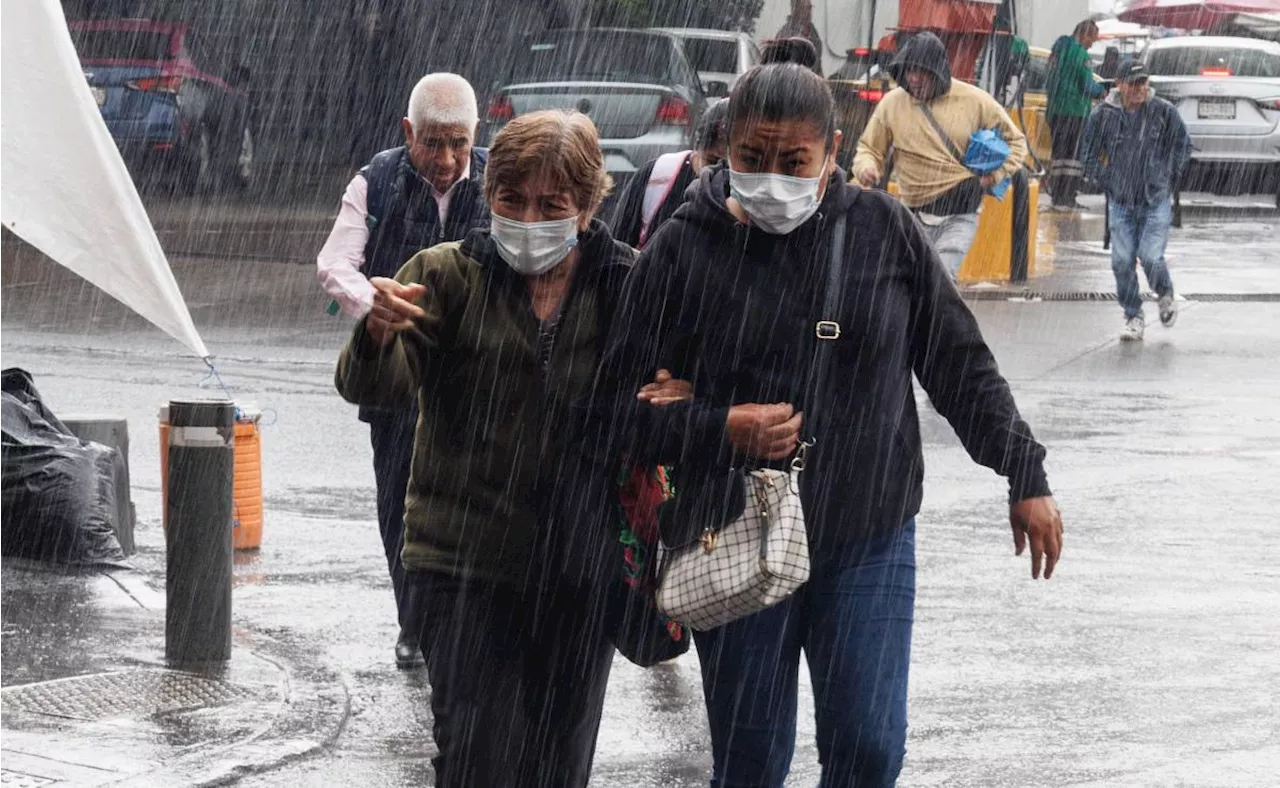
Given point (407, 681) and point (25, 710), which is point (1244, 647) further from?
point (25, 710)

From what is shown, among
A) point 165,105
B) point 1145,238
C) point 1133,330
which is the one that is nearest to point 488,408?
point 1133,330

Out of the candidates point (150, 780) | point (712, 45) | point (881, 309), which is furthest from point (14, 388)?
point (712, 45)

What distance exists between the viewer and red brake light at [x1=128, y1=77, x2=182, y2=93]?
21906 mm

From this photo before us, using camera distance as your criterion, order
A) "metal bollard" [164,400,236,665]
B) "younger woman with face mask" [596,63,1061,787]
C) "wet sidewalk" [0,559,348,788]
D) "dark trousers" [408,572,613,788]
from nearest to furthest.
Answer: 1. "younger woman with face mask" [596,63,1061,787]
2. "dark trousers" [408,572,613,788]
3. "wet sidewalk" [0,559,348,788]
4. "metal bollard" [164,400,236,665]

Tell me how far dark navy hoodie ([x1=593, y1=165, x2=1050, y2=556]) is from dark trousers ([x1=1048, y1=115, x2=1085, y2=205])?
2157 centimetres

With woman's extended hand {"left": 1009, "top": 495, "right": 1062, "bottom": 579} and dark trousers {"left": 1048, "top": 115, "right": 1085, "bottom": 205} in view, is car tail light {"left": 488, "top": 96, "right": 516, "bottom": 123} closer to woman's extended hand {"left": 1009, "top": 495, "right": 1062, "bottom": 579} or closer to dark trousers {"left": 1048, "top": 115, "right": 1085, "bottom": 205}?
dark trousers {"left": 1048, "top": 115, "right": 1085, "bottom": 205}

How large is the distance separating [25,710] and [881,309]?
3.34 meters

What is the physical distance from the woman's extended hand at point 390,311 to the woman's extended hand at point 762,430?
62 centimetres

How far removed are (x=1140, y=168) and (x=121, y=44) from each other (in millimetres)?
12650

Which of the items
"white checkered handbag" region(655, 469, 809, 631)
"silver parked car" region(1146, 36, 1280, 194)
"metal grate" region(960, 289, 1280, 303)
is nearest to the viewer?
"white checkered handbag" region(655, 469, 809, 631)

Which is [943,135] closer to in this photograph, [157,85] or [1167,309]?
[1167,309]

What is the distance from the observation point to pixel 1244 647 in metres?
7.16

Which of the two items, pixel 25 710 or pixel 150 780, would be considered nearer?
pixel 150 780

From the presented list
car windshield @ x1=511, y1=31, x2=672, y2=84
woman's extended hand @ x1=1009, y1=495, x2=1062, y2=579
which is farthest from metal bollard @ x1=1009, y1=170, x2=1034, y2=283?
woman's extended hand @ x1=1009, y1=495, x2=1062, y2=579
